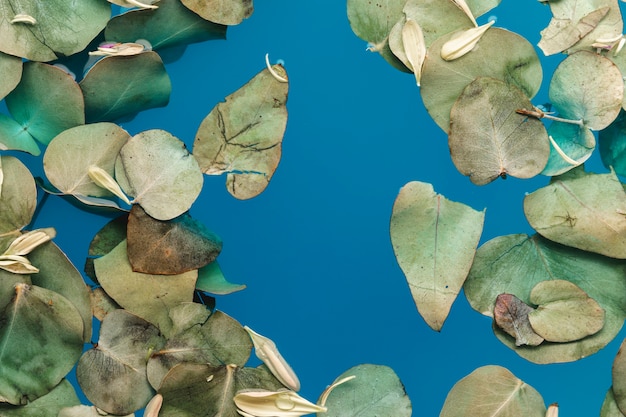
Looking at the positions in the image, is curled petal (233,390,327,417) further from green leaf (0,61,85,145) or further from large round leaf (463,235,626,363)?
green leaf (0,61,85,145)

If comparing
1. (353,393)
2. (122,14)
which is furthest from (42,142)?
(353,393)

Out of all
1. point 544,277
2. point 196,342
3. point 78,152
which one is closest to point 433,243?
point 544,277

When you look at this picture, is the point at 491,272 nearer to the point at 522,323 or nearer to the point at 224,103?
the point at 522,323

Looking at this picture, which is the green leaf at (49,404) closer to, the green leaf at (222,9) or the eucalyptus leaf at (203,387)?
the eucalyptus leaf at (203,387)

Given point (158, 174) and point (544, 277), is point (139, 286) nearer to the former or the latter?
point (158, 174)

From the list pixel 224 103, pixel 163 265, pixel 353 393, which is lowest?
pixel 353 393

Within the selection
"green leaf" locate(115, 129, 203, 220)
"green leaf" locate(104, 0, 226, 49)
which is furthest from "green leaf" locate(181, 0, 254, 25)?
"green leaf" locate(115, 129, 203, 220)
